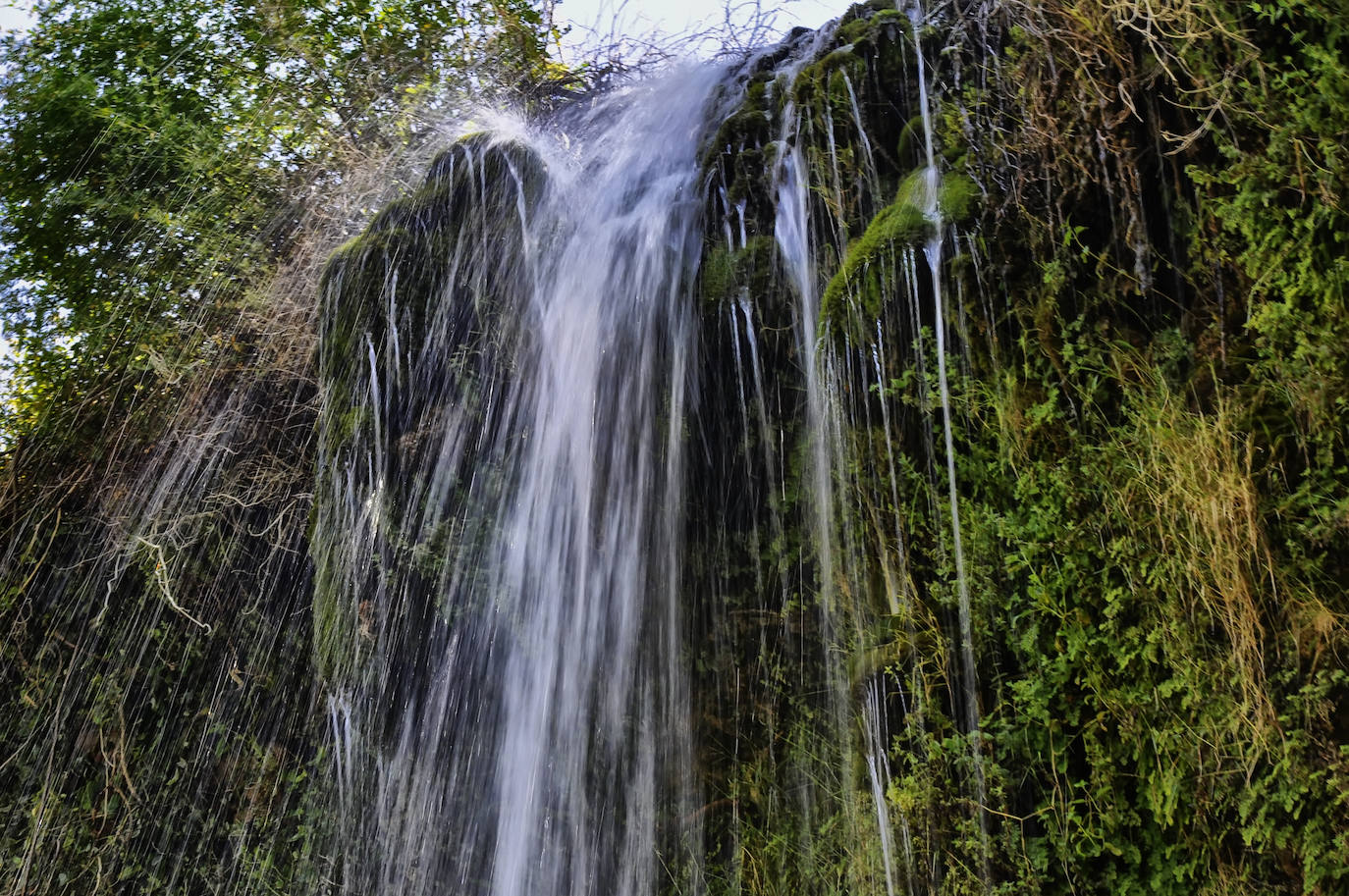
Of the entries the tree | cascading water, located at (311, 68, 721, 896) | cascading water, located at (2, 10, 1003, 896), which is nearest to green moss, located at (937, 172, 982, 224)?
cascading water, located at (2, 10, 1003, 896)

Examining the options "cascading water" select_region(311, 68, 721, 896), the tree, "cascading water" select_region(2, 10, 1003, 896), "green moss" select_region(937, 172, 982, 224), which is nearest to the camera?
"green moss" select_region(937, 172, 982, 224)

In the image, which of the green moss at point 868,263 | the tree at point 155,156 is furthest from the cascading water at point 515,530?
the tree at point 155,156

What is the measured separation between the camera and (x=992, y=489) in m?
3.36

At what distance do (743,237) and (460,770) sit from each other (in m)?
3.03

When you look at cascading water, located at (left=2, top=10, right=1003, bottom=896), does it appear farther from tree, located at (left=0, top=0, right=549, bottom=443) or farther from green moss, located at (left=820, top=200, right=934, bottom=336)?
tree, located at (left=0, top=0, right=549, bottom=443)

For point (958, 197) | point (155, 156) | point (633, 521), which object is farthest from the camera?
point (155, 156)

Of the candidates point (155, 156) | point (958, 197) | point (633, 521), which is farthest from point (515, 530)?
point (155, 156)

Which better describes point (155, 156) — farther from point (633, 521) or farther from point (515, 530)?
point (633, 521)

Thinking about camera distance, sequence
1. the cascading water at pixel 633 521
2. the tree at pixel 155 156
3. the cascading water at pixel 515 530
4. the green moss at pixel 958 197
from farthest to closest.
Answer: the tree at pixel 155 156
the cascading water at pixel 515 530
the cascading water at pixel 633 521
the green moss at pixel 958 197

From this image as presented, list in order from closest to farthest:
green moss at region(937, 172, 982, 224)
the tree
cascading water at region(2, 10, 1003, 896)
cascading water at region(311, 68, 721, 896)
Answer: green moss at region(937, 172, 982, 224) → cascading water at region(2, 10, 1003, 896) → cascading water at region(311, 68, 721, 896) → the tree

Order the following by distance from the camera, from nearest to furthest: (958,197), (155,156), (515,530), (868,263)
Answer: (958,197)
(868,263)
(515,530)
(155,156)

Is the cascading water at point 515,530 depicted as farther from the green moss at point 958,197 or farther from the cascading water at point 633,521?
the green moss at point 958,197

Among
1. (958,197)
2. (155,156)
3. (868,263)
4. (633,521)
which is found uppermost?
(155,156)

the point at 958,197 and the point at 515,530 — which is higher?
the point at 958,197
